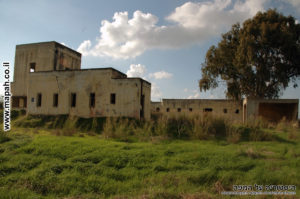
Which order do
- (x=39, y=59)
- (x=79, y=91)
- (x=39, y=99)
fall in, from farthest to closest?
(x=39, y=59) → (x=39, y=99) → (x=79, y=91)

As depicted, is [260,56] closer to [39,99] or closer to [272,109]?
[272,109]

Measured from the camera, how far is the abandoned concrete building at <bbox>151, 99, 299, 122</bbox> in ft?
59.7

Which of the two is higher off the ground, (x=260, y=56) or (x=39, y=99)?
(x=260, y=56)

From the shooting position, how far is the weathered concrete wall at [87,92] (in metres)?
14.5

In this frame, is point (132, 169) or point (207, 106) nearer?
point (132, 169)

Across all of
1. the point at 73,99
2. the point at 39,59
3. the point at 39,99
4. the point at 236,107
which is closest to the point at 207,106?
the point at 236,107

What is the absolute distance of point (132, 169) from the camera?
5.53 m

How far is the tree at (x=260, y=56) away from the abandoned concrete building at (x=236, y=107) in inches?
60.8

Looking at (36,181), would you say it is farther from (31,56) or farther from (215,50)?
(215,50)

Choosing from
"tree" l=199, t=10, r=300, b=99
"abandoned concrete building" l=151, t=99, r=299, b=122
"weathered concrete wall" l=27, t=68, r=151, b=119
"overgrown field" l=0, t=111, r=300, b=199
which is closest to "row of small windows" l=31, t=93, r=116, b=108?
"weathered concrete wall" l=27, t=68, r=151, b=119

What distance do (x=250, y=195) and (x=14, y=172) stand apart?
5658mm

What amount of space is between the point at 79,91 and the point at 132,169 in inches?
452

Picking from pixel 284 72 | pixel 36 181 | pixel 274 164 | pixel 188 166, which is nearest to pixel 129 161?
pixel 188 166

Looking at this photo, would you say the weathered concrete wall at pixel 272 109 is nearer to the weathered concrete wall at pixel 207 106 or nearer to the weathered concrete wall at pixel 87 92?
the weathered concrete wall at pixel 207 106
